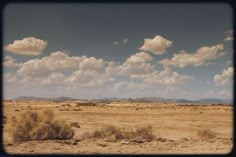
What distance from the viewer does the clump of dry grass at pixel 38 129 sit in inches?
441

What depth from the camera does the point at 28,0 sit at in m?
5.34

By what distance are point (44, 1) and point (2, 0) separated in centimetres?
54

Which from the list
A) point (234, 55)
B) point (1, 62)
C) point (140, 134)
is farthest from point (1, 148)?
point (140, 134)

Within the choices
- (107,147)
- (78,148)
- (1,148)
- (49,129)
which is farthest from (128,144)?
(1,148)

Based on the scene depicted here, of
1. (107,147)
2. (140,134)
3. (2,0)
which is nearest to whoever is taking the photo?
(2,0)

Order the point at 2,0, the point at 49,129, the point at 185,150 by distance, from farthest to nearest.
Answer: the point at 49,129, the point at 185,150, the point at 2,0

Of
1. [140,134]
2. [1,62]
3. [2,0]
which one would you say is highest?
[2,0]

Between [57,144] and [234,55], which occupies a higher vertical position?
[234,55]

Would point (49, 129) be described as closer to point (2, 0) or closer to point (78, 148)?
point (78, 148)

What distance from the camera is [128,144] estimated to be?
33.9 ft

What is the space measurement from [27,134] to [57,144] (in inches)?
80.6

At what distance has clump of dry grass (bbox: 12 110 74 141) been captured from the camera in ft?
36.8

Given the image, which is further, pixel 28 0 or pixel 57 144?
pixel 57 144

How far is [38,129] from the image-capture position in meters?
11.3
